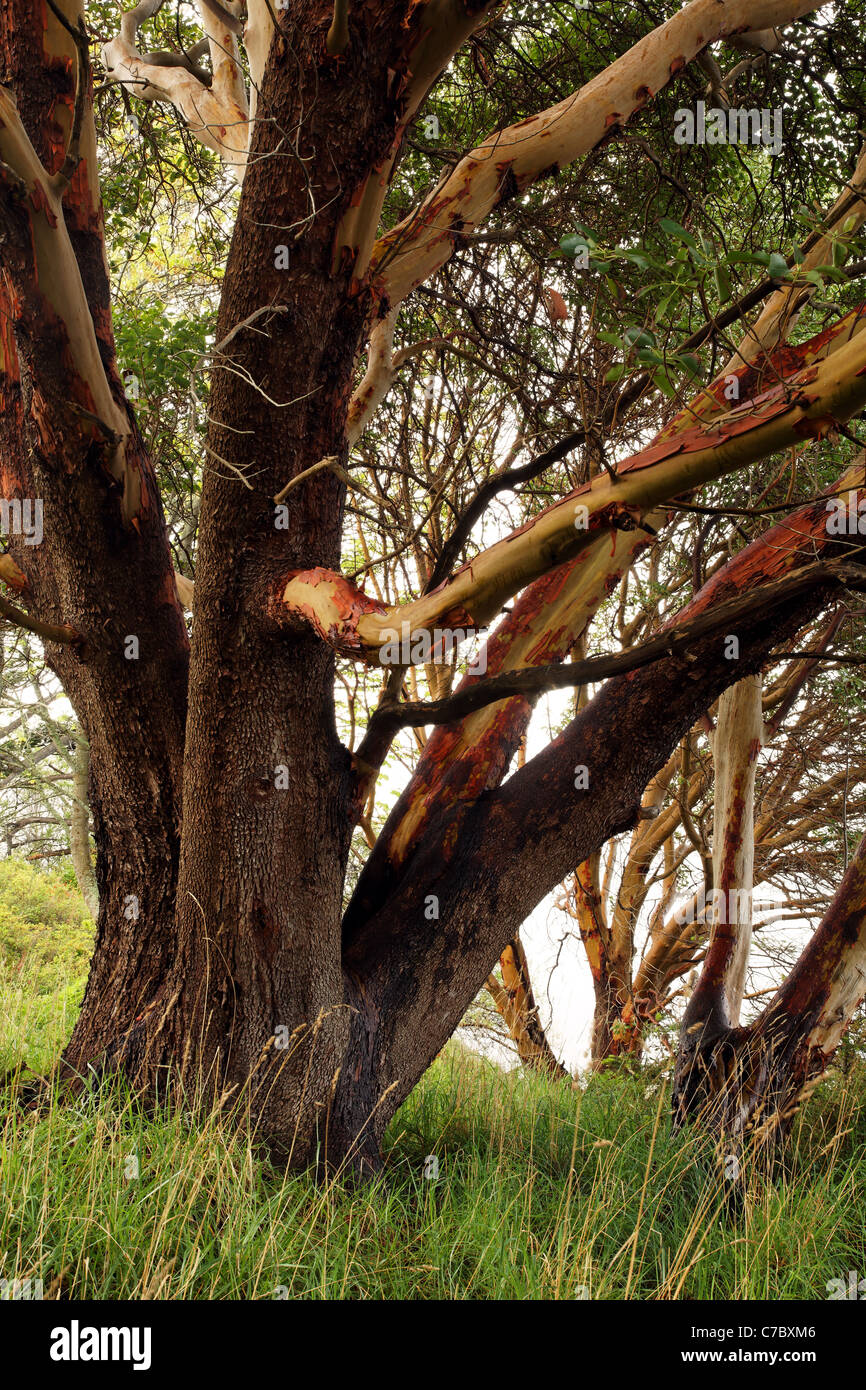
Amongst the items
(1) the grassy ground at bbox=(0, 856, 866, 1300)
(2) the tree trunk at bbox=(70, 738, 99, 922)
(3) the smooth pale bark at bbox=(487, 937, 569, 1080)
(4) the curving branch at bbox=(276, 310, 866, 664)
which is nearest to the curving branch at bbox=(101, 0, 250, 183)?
(4) the curving branch at bbox=(276, 310, 866, 664)

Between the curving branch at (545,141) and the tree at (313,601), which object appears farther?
the curving branch at (545,141)

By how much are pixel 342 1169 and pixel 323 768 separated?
4.05 ft

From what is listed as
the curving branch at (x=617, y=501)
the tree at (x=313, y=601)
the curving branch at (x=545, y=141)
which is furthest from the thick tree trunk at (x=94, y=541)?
the curving branch at (x=545, y=141)

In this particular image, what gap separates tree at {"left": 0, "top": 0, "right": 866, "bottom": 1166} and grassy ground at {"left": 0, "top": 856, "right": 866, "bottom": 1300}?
29cm

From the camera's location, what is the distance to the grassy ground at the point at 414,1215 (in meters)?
2.28

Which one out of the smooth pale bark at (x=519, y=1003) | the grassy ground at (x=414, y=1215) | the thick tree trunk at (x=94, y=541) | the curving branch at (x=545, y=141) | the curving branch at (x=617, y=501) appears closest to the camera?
the curving branch at (x=617, y=501)

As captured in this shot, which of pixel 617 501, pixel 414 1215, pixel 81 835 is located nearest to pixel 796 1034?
pixel 414 1215

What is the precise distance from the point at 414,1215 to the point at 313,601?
1.84 m

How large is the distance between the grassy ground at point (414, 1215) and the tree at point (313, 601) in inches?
11.4

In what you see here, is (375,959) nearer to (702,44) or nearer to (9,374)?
(9,374)

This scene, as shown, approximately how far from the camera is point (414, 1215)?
2.84m

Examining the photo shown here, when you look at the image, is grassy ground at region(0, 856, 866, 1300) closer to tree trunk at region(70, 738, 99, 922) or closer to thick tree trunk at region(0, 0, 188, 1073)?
thick tree trunk at region(0, 0, 188, 1073)

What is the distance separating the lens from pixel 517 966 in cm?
720

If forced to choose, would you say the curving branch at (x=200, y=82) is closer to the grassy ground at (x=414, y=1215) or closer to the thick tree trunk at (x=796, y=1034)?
the grassy ground at (x=414, y=1215)
